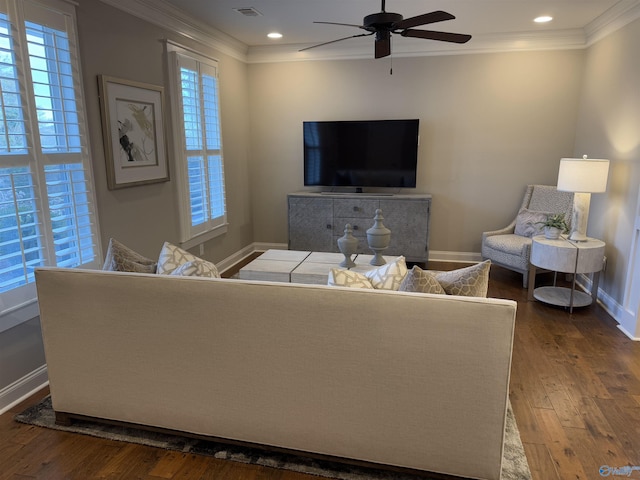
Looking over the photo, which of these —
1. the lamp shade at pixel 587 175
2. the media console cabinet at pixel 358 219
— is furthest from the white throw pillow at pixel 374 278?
the media console cabinet at pixel 358 219

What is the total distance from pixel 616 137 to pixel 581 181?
0.65 m

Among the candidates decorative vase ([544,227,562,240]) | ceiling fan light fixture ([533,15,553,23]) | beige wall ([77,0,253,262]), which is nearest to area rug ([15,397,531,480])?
beige wall ([77,0,253,262])

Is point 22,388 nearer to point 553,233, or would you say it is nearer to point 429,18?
point 429,18

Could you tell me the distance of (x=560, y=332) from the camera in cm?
351

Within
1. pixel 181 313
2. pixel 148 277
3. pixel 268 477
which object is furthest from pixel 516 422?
pixel 148 277

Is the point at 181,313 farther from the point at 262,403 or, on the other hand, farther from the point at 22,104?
the point at 22,104

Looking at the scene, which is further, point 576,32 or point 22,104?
point 576,32

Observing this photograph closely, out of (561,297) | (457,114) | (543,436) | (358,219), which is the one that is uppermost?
(457,114)

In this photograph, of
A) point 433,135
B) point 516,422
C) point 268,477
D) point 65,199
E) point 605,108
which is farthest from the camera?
point 433,135

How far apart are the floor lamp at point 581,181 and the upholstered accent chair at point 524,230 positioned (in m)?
0.56

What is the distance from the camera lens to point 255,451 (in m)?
2.15

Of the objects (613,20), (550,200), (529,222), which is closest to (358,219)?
(529,222)

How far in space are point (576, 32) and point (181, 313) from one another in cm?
505

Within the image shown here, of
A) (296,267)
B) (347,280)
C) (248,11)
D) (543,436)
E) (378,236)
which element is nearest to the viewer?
(347,280)
